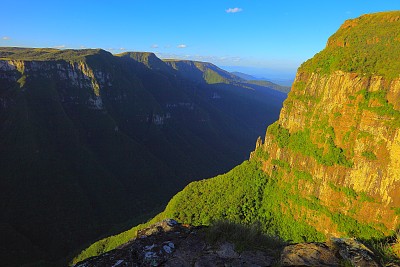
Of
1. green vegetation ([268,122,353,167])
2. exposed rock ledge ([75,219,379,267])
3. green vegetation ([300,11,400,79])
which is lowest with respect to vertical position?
green vegetation ([268,122,353,167])

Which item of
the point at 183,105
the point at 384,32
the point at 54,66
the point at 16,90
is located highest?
the point at 384,32

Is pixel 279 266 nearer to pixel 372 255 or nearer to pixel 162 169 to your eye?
pixel 372 255

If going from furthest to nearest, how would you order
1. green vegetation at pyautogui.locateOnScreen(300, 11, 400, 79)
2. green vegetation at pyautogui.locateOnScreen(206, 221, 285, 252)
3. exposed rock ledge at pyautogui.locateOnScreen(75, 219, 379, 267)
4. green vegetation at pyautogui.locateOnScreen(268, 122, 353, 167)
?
green vegetation at pyautogui.locateOnScreen(268, 122, 353, 167), green vegetation at pyautogui.locateOnScreen(300, 11, 400, 79), green vegetation at pyautogui.locateOnScreen(206, 221, 285, 252), exposed rock ledge at pyautogui.locateOnScreen(75, 219, 379, 267)

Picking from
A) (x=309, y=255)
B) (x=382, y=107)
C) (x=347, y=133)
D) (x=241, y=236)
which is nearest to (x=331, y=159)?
(x=347, y=133)

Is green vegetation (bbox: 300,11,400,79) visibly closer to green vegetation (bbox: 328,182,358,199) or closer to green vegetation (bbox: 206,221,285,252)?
green vegetation (bbox: 328,182,358,199)

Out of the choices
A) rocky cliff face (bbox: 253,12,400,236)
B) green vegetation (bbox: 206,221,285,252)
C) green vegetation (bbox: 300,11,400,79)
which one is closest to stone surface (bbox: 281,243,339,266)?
green vegetation (bbox: 206,221,285,252)

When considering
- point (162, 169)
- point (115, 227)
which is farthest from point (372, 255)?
point (162, 169)

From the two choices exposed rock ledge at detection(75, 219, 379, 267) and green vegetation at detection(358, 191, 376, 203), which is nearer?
exposed rock ledge at detection(75, 219, 379, 267)
